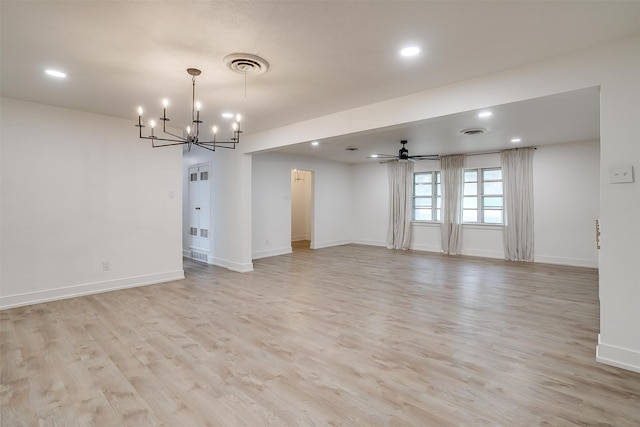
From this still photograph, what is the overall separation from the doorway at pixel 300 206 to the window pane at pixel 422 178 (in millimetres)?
3578

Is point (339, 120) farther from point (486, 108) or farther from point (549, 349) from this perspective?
point (549, 349)

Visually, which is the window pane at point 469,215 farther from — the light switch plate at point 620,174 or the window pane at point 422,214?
the light switch plate at point 620,174

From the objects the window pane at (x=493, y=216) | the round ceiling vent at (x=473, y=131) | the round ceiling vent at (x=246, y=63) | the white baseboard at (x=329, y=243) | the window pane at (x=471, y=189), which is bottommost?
the white baseboard at (x=329, y=243)

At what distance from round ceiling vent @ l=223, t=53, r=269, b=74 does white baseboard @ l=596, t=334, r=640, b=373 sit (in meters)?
3.75

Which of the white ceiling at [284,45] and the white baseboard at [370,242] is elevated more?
the white ceiling at [284,45]

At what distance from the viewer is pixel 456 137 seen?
5.83 m

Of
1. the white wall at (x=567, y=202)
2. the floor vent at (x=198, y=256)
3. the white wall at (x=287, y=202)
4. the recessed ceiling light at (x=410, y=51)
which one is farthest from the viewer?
the white wall at (x=287, y=202)

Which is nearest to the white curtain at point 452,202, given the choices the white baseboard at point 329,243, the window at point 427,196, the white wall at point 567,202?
the window at point 427,196

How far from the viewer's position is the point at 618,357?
95.7 inches

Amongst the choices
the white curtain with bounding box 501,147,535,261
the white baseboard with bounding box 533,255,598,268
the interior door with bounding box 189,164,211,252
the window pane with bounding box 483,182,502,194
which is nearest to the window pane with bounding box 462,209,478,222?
the window pane with bounding box 483,182,502,194

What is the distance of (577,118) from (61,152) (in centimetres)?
738

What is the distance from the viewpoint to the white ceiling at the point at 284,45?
2.04 m

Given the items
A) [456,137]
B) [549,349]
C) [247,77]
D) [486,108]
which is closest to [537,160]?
[456,137]

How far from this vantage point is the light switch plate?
92.8 inches
